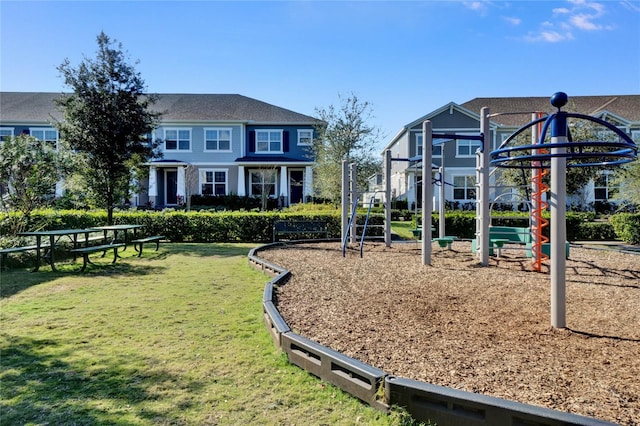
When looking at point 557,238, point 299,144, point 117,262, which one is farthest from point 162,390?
point 299,144

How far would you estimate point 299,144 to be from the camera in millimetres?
30625

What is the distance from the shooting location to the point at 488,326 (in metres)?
4.70

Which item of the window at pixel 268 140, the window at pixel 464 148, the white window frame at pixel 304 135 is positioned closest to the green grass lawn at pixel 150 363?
the white window frame at pixel 304 135

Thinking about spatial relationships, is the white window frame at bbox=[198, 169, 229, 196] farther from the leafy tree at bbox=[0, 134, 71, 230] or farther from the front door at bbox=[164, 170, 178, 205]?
the leafy tree at bbox=[0, 134, 71, 230]

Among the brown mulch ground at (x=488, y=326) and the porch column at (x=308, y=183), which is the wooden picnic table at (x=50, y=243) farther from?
the porch column at (x=308, y=183)

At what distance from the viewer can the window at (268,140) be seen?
3098cm

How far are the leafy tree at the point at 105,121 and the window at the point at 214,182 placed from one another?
15150 mm

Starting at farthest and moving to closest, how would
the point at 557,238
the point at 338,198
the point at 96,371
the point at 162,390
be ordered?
the point at 338,198 < the point at 557,238 < the point at 96,371 < the point at 162,390

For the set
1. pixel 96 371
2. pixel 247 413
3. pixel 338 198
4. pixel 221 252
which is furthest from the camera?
pixel 338 198

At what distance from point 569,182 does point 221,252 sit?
1728 centimetres

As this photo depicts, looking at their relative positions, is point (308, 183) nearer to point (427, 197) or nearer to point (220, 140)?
point (220, 140)

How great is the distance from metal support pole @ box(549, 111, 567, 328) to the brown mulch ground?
0.29 metres

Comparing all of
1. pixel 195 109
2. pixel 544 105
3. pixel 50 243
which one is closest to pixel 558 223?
pixel 50 243

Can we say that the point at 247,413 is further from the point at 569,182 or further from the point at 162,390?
the point at 569,182
